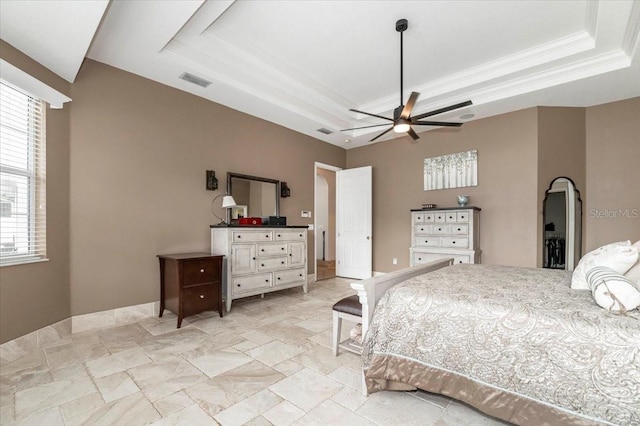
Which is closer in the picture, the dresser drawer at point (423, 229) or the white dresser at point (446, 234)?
the white dresser at point (446, 234)

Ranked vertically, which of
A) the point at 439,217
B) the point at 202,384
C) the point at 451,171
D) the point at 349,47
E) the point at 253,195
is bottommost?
the point at 202,384

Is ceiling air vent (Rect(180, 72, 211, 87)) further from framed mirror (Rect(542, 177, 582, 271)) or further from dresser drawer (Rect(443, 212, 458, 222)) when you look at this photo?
framed mirror (Rect(542, 177, 582, 271))

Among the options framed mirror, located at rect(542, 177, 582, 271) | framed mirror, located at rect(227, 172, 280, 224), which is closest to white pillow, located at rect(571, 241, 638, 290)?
framed mirror, located at rect(542, 177, 582, 271)

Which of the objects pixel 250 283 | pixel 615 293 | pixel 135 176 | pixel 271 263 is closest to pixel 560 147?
pixel 615 293

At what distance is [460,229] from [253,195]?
3.34 m

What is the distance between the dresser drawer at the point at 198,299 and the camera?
326 centimetres

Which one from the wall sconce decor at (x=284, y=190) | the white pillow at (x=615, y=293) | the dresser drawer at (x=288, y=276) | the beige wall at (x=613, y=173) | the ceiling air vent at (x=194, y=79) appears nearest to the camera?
the white pillow at (x=615, y=293)

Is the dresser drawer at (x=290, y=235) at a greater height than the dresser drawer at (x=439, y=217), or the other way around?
the dresser drawer at (x=439, y=217)

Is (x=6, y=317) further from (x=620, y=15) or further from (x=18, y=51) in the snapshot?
(x=620, y=15)

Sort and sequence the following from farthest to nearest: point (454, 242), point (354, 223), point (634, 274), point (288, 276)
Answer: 1. point (354, 223)
2. point (454, 242)
3. point (288, 276)
4. point (634, 274)

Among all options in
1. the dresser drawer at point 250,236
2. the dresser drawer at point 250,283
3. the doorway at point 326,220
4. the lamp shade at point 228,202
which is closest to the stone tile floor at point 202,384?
the dresser drawer at point 250,283

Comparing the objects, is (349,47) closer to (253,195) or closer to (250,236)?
(253,195)

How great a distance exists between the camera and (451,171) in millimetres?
5227

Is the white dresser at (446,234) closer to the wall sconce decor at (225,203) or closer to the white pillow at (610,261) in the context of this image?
the white pillow at (610,261)
